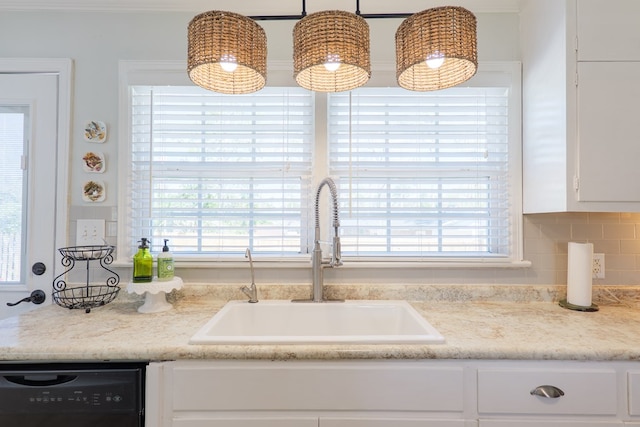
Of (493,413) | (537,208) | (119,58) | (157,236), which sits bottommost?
(493,413)

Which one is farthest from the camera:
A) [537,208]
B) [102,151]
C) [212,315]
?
[102,151]

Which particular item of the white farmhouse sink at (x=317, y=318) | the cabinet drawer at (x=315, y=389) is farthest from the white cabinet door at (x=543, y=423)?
the white farmhouse sink at (x=317, y=318)

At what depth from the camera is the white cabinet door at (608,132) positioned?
4.21 feet

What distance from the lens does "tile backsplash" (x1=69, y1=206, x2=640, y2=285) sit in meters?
1.60

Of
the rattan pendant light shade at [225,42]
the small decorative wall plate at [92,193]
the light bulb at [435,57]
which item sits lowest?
the small decorative wall plate at [92,193]

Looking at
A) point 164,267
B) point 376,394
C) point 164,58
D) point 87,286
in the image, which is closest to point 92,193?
point 87,286

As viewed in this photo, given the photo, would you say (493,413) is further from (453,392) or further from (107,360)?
(107,360)

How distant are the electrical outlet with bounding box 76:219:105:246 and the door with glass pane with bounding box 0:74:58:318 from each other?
139mm

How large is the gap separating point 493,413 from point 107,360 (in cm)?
125

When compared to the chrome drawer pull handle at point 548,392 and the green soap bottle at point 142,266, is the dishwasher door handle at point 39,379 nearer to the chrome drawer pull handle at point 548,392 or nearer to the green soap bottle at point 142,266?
the green soap bottle at point 142,266

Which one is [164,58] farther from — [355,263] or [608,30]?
[608,30]

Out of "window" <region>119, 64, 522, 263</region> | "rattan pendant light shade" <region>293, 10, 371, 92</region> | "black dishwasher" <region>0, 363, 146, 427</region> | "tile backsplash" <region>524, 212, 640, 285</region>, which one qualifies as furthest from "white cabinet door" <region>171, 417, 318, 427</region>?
"tile backsplash" <region>524, 212, 640, 285</region>

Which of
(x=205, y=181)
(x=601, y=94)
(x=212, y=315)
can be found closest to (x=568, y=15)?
(x=601, y=94)

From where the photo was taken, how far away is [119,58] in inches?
65.1
